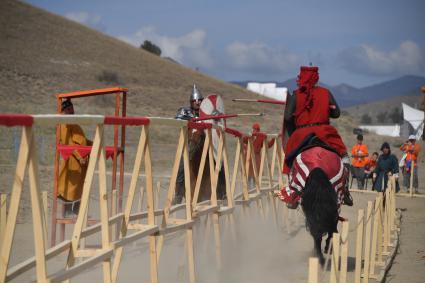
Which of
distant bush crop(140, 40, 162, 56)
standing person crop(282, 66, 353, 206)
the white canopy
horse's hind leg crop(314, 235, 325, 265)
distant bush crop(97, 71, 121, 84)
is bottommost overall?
horse's hind leg crop(314, 235, 325, 265)

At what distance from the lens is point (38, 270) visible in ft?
13.0

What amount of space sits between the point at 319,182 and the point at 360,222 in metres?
0.62

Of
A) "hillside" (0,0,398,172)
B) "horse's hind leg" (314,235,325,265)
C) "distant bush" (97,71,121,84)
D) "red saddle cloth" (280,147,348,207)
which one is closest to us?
"red saddle cloth" (280,147,348,207)

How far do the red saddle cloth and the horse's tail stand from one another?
0.30 ft

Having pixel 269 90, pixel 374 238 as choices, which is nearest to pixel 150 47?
pixel 269 90

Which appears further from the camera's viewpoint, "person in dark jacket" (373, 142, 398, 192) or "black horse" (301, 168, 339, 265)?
"person in dark jacket" (373, 142, 398, 192)

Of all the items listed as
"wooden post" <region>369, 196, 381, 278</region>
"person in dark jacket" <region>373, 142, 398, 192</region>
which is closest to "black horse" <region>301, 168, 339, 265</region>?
"wooden post" <region>369, 196, 381, 278</region>

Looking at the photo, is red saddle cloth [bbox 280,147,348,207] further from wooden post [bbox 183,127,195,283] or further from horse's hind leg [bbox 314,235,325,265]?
wooden post [bbox 183,127,195,283]

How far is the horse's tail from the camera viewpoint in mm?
7047

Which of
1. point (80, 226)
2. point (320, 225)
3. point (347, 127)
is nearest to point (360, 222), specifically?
point (320, 225)

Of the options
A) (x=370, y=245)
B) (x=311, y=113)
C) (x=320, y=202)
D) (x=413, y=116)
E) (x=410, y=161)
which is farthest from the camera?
(x=413, y=116)

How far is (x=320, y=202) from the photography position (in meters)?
7.05

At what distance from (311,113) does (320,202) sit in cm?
108

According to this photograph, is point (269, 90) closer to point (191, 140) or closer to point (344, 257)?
point (191, 140)
